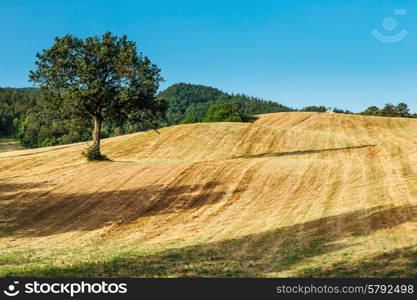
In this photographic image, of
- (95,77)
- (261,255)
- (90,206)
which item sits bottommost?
(261,255)

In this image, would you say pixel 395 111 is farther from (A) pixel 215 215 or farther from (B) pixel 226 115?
(A) pixel 215 215

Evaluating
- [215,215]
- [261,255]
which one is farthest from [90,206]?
[261,255]

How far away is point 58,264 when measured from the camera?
16078mm

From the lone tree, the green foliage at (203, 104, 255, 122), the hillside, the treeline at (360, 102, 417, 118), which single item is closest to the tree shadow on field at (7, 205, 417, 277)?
the hillside

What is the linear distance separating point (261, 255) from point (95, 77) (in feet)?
115

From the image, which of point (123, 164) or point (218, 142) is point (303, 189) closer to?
point (123, 164)

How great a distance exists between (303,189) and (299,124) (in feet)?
195

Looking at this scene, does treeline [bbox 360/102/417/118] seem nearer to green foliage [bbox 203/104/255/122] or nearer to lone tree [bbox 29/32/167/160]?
green foliage [bbox 203/104/255/122]

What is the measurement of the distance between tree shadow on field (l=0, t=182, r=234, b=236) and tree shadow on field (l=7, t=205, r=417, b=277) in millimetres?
9604

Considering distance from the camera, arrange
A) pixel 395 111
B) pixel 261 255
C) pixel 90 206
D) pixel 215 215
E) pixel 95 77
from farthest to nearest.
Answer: pixel 395 111, pixel 95 77, pixel 90 206, pixel 215 215, pixel 261 255

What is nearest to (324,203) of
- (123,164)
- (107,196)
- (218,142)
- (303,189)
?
(303,189)

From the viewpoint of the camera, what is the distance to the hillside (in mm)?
15641

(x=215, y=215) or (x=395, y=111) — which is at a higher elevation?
(x=395, y=111)

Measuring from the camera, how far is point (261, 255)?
17.3 m
